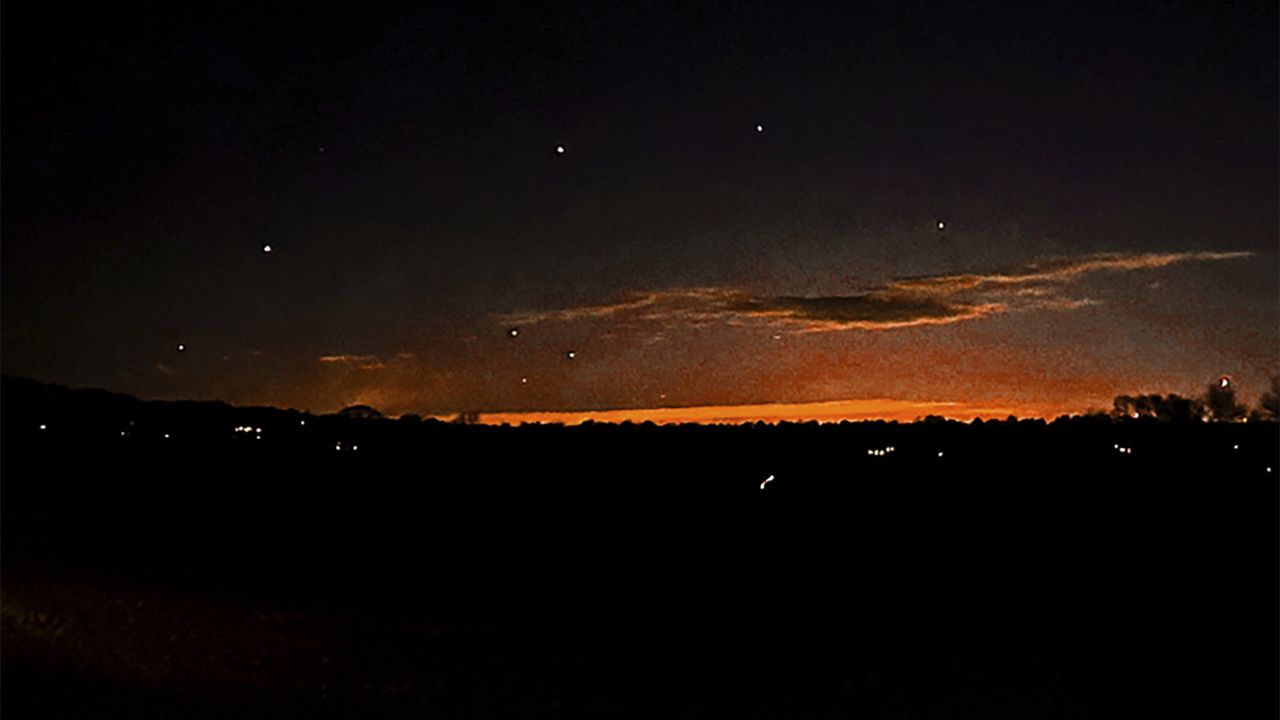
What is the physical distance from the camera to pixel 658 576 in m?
15.0

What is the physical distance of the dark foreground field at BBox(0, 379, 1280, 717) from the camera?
8.91m

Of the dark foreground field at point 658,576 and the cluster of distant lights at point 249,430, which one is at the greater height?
the cluster of distant lights at point 249,430

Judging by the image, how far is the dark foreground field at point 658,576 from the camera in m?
8.91

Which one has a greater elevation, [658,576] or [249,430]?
[249,430]

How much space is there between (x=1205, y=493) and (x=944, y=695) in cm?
1235

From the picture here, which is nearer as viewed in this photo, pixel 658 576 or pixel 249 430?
pixel 658 576

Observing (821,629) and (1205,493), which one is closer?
(821,629)

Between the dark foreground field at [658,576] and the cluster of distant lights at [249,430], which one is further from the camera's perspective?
the cluster of distant lights at [249,430]

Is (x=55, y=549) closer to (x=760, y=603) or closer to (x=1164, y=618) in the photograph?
(x=760, y=603)

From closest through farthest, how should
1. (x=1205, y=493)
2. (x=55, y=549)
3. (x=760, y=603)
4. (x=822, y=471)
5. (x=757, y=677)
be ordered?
(x=757, y=677), (x=760, y=603), (x=55, y=549), (x=1205, y=493), (x=822, y=471)

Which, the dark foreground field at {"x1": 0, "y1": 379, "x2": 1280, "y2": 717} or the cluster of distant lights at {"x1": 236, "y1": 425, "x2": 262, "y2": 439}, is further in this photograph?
the cluster of distant lights at {"x1": 236, "y1": 425, "x2": 262, "y2": 439}

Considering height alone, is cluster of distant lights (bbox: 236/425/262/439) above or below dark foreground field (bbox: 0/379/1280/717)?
above

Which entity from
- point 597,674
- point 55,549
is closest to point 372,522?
point 55,549

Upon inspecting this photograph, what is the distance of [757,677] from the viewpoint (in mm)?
9797
